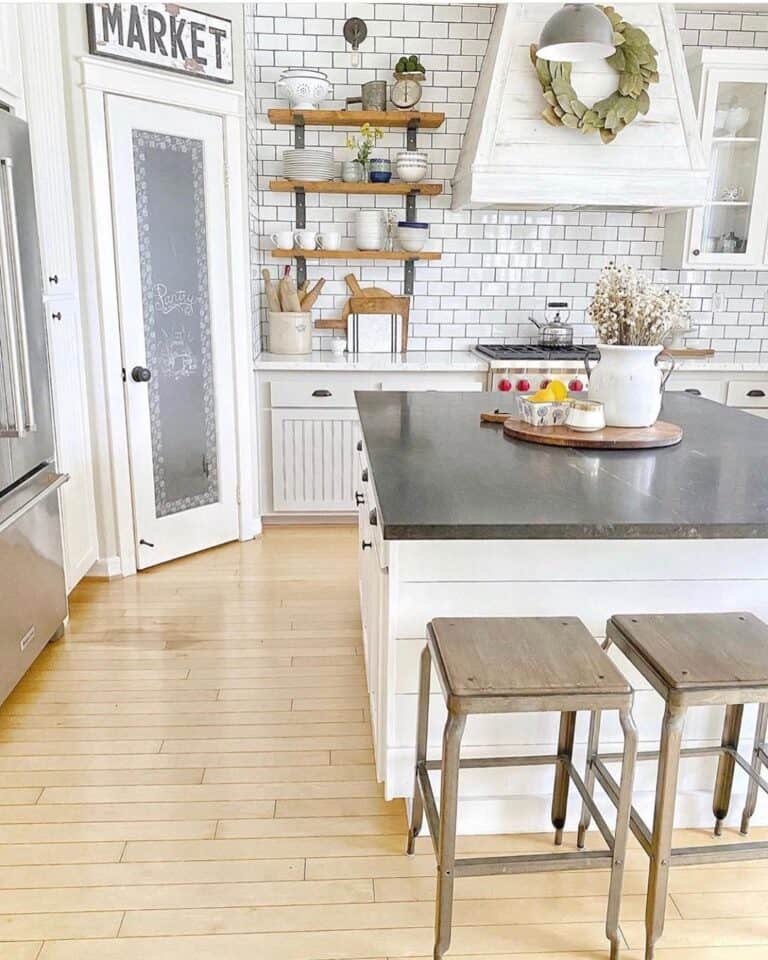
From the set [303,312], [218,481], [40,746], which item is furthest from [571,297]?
[40,746]

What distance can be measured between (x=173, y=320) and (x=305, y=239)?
111cm

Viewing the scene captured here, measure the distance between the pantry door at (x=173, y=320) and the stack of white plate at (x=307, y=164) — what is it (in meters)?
0.70

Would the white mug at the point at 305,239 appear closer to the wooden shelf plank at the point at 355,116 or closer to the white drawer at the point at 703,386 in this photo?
the wooden shelf plank at the point at 355,116

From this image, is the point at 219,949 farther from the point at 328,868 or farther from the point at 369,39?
the point at 369,39

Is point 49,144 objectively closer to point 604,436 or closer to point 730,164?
point 604,436

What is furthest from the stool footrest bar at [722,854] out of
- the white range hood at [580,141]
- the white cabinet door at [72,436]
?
the white range hood at [580,141]

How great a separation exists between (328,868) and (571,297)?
387 cm

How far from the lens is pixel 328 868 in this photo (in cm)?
197

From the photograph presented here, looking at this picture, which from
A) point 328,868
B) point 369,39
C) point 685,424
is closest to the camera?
point 328,868

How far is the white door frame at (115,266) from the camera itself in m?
3.44

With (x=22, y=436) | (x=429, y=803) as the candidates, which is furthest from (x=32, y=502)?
(x=429, y=803)

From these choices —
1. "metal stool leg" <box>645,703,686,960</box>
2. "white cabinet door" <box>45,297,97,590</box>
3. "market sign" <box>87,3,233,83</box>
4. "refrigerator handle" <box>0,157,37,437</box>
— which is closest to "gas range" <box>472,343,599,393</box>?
"market sign" <box>87,3,233,83</box>

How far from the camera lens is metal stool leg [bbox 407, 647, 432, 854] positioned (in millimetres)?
1874

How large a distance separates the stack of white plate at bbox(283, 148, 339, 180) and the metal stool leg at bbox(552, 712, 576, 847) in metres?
3.51
